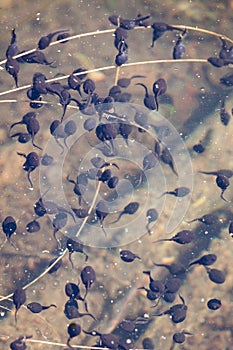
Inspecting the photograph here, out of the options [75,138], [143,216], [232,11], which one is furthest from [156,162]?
[232,11]

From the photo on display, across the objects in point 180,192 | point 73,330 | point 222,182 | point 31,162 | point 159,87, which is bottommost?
point 73,330

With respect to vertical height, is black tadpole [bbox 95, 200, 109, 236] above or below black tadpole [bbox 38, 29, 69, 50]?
below

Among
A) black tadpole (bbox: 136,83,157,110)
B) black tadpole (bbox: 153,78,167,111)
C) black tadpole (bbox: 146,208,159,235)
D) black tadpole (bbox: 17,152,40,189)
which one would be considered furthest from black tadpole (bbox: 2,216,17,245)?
black tadpole (bbox: 153,78,167,111)

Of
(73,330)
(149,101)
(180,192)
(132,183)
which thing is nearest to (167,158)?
(180,192)

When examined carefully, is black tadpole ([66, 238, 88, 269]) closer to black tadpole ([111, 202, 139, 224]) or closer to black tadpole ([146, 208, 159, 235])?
black tadpole ([111, 202, 139, 224])

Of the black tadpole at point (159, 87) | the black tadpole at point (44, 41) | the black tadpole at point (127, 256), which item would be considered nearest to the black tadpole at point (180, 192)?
the black tadpole at point (127, 256)

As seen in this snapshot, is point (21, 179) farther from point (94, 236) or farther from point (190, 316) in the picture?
point (190, 316)

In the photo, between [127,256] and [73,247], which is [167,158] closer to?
[127,256]

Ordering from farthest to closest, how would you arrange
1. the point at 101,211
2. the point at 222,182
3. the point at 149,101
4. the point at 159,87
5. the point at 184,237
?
the point at 149,101 → the point at 159,87 → the point at 101,211 → the point at 222,182 → the point at 184,237
